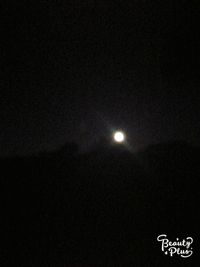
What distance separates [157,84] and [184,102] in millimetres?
88

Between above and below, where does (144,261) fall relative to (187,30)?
below

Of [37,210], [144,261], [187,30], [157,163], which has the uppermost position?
[187,30]

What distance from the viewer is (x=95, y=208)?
929 millimetres

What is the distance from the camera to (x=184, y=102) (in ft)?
3.25

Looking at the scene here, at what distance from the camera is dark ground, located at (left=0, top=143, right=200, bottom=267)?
0.91 metres

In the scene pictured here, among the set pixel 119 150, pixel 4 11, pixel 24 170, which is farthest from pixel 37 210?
pixel 4 11

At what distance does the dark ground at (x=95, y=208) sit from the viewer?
91 cm

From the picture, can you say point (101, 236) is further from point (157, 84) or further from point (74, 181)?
point (157, 84)
